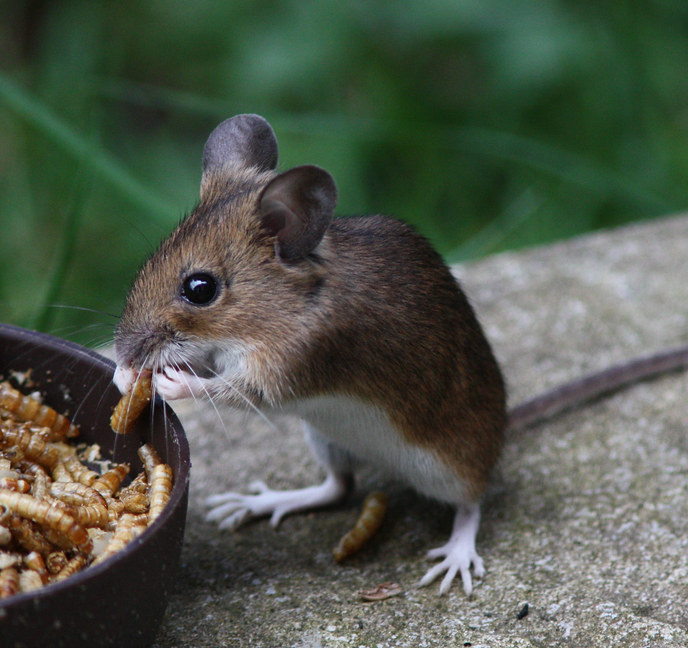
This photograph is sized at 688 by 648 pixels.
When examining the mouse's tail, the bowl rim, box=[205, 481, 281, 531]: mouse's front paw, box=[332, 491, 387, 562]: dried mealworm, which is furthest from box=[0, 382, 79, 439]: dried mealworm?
the mouse's tail

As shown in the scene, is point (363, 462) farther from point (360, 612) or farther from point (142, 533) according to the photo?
point (142, 533)

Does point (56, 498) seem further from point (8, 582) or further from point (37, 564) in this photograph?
point (8, 582)

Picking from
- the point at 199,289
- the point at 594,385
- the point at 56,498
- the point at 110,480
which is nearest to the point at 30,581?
the point at 56,498

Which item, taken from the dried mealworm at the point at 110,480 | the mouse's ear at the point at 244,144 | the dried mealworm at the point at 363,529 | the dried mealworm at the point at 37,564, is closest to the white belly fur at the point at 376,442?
the dried mealworm at the point at 363,529

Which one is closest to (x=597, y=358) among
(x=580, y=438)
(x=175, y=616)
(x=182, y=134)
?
(x=580, y=438)

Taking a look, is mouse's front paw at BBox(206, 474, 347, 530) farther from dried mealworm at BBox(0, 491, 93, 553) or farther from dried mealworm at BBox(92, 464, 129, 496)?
dried mealworm at BBox(0, 491, 93, 553)

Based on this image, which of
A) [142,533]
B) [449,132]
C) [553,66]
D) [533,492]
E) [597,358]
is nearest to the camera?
[142,533]
